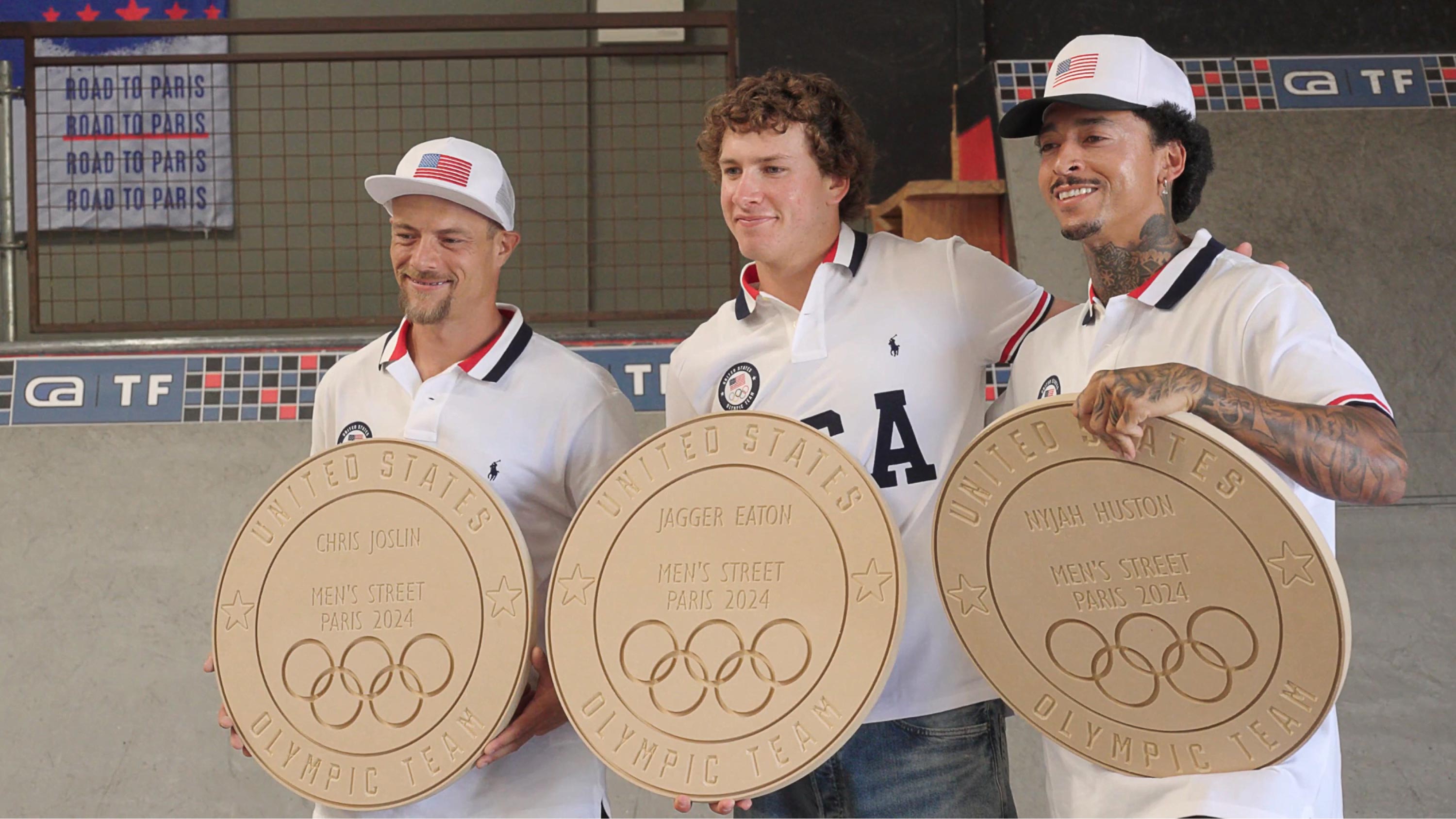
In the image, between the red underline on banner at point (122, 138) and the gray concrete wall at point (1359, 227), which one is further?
the red underline on banner at point (122, 138)

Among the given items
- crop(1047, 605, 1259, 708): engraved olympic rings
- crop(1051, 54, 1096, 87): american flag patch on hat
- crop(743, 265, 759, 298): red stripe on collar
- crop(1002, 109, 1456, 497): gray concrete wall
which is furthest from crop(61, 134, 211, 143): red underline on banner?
crop(1047, 605, 1259, 708): engraved olympic rings

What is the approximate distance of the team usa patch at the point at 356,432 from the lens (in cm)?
217

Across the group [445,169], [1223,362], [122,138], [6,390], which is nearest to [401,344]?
[445,169]

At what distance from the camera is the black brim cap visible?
1801 millimetres

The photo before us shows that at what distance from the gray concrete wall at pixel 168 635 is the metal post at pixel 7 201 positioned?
61cm

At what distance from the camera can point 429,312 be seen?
7.06 feet

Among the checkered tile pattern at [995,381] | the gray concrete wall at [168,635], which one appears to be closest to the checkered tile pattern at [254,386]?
the gray concrete wall at [168,635]

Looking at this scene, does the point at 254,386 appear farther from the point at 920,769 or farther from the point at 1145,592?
the point at 1145,592

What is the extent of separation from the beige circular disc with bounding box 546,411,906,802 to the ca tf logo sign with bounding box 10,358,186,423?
2.48m

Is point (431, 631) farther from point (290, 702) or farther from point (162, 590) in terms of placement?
point (162, 590)

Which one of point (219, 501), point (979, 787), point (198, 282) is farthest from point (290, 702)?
point (198, 282)

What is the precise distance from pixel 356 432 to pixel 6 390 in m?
2.22

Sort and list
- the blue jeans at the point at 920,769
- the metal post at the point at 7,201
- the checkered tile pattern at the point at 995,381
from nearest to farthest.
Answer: the blue jeans at the point at 920,769 < the checkered tile pattern at the point at 995,381 < the metal post at the point at 7,201

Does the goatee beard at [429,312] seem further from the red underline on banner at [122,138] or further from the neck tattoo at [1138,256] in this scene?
the red underline on banner at [122,138]
